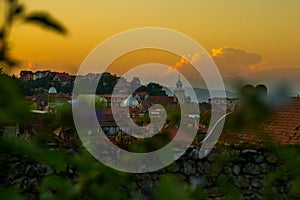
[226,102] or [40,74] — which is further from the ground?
[40,74]

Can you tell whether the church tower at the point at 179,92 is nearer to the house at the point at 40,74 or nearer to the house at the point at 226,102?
the house at the point at 226,102

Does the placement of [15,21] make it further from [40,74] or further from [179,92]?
[40,74]

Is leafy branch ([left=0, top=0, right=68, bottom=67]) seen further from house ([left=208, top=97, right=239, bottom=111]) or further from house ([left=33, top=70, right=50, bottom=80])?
house ([left=33, top=70, right=50, bottom=80])

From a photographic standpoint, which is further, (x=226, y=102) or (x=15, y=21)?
(x=226, y=102)

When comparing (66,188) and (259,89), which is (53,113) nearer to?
(66,188)

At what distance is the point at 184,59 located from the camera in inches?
61.4

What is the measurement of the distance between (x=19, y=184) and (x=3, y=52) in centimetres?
338

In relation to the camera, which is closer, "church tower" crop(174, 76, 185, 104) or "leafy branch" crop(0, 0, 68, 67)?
"leafy branch" crop(0, 0, 68, 67)

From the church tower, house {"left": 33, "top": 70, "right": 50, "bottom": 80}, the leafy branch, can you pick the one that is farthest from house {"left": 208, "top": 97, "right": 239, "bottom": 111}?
house {"left": 33, "top": 70, "right": 50, "bottom": 80}

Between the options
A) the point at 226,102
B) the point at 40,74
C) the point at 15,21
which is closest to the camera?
the point at 15,21

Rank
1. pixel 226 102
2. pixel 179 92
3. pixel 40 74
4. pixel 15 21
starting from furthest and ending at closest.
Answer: pixel 40 74, pixel 179 92, pixel 226 102, pixel 15 21

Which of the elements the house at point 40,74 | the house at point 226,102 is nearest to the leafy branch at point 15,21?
the house at point 226,102

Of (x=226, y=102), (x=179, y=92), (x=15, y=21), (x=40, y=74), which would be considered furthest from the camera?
(x=40, y=74)

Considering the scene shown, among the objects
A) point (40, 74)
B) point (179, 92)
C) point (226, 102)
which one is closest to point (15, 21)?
point (226, 102)
